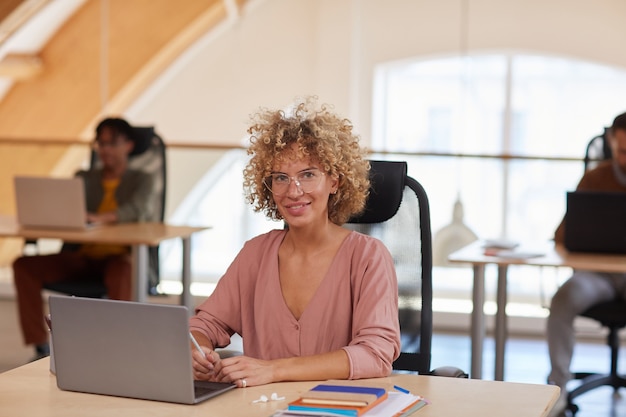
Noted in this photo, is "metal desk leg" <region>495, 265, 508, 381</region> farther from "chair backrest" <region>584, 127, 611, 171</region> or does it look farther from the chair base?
"chair backrest" <region>584, 127, 611, 171</region>

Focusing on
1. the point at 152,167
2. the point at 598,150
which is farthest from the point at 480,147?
the point at 152,167

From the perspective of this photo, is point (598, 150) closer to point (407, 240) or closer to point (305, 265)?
point (407, 240)

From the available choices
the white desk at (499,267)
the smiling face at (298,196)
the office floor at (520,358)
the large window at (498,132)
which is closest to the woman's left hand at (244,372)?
the smiling face at (298,196)

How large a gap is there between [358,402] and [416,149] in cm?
484

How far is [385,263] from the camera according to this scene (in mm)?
2453

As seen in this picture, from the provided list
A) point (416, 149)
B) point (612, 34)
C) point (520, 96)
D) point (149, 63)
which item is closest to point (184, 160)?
point (149, 63)

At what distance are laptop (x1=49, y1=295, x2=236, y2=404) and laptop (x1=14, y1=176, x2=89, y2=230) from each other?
2551 millimetres

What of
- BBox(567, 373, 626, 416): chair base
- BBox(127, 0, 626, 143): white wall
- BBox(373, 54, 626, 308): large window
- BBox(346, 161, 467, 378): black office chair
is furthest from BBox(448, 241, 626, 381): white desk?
BBox(127, 0, 626, 143): white wall

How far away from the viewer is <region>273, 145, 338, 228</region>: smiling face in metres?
2.45

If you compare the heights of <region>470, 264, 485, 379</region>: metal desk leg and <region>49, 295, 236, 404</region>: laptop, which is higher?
<region>49, 295, 236, 404</region>: laptop

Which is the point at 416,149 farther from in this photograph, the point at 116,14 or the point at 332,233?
the point at 332,233

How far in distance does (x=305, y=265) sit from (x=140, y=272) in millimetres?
2294

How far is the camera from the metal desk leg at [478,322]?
4.09 metres

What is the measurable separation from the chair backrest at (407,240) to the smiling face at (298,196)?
0.91ft
